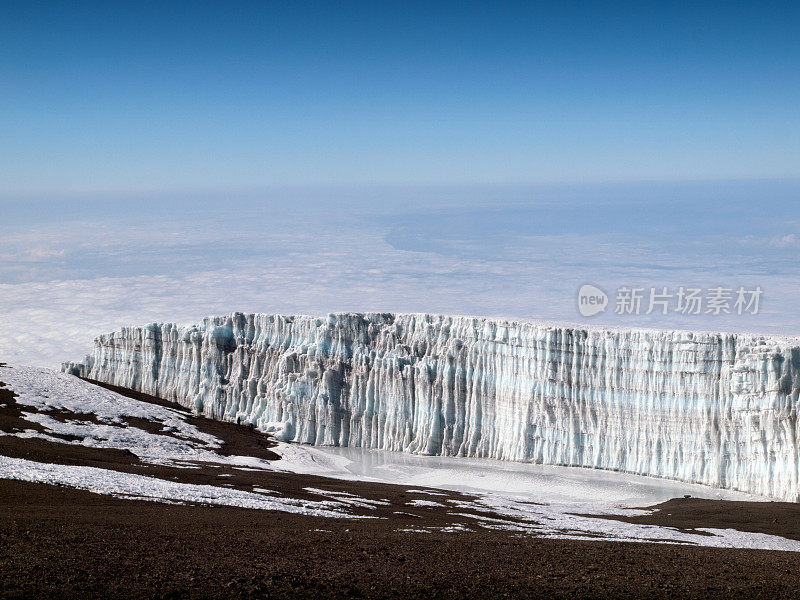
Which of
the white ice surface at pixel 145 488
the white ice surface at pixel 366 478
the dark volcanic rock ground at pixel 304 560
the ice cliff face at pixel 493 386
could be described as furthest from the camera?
the ice cliff face at pixel 493 386

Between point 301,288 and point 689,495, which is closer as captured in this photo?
point 689,495

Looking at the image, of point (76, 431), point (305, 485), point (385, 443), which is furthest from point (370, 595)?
point (385, 443)

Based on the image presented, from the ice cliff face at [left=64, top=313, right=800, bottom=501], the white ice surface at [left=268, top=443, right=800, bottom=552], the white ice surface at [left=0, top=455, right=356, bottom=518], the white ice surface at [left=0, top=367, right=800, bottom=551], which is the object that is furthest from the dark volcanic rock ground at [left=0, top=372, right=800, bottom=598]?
the ice cliff face at [left=64, top=313, right=800, bottom=501]

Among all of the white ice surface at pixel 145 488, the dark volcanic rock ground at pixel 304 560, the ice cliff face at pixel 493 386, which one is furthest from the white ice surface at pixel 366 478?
the dark volcanic rock ground at pixel 304 560

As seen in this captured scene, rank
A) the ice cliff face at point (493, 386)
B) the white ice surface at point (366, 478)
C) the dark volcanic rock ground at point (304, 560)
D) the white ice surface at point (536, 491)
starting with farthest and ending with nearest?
the ice cliff face at point (493, 386) → the white ice surface at point (536, 491) → the white ice surface at point (366, 478) → the dark volcanic rock ground at point (304, 560)

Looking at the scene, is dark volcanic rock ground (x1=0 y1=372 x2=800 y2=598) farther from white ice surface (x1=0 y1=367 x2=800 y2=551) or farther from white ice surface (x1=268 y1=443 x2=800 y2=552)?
white ice surface (x1=268 y1=443 x2=800 y2=552)

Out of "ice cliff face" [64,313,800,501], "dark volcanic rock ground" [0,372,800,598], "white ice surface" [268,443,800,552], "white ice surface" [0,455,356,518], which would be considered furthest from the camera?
"ice cliff face" [64,313,800,501]

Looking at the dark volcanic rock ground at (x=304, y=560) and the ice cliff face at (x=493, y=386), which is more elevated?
the ice cliff face at (x=493, y=386)

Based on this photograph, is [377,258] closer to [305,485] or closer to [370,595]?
[305,485]

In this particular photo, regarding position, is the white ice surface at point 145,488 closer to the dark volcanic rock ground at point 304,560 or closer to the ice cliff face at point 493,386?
the dark volcanic rock ground at point 304,560
